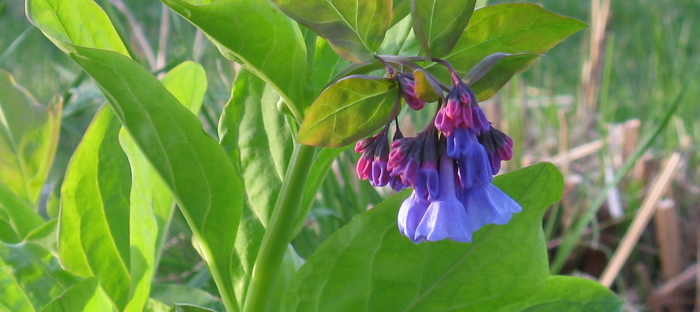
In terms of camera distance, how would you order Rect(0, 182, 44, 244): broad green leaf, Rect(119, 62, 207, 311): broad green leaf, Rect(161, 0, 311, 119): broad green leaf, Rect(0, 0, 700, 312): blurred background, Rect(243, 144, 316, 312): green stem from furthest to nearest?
Rect(0, 0, 700, 312): blurred background, Rect(0, 182, 44, 244): broad green leaf, Rect(119, 62, 207, 311): broad green leaf, Rect(243, 144, 316, 312): green stem, Rect(161, 0, 311, 119): broad green leaf

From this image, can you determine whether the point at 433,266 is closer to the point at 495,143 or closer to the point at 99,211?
the point at 495,143

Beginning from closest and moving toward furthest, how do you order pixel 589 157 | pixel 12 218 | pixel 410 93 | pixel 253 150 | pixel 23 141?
pixel 410 93 < pixel 253 150 < pixel 12 218 < pixel 23 141 < pixel 589 157

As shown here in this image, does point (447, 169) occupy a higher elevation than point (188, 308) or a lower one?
higher

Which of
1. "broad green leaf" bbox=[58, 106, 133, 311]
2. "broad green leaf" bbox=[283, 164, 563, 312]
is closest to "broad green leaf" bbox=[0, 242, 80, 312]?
"broad green leaf" bbox=[58, 106, 133, 311]

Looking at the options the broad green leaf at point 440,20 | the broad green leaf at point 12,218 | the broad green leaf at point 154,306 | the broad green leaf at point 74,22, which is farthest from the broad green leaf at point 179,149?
the broad green leaf at point 12,218

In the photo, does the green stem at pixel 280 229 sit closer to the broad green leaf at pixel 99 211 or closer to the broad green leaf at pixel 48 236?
the broad green leaf at pixel 99 211

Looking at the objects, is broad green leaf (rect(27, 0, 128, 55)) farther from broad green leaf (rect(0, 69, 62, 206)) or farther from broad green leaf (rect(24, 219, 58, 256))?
broad green leaf (rect(0, 69, 62, 206))

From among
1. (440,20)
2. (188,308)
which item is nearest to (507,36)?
(440,20)
